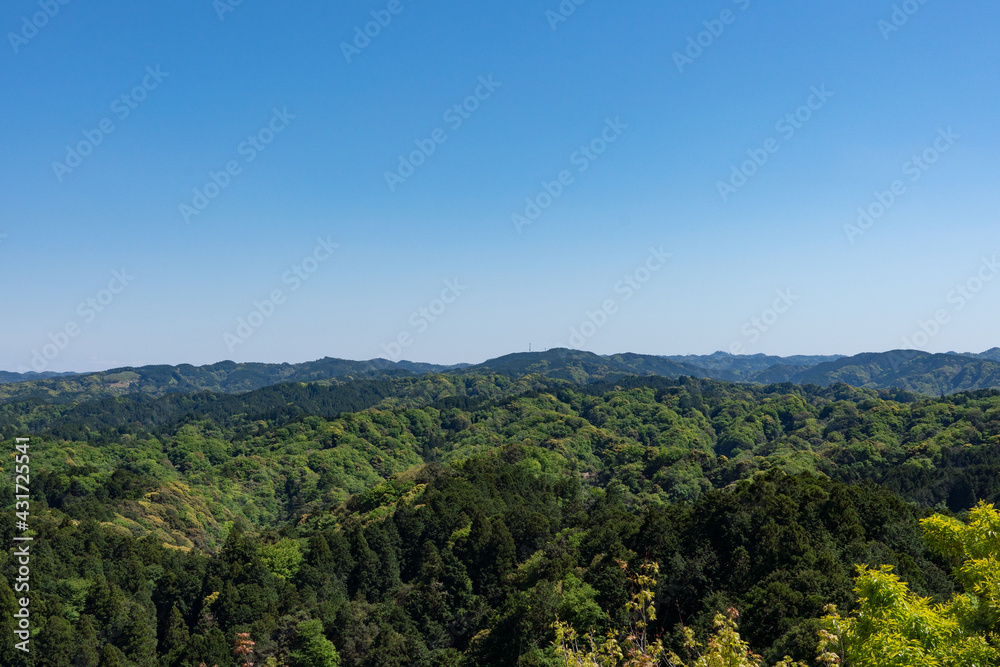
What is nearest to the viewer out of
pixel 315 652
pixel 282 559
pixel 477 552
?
pixel 315 652

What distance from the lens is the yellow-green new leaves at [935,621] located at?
9.69 metres

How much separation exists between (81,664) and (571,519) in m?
47.8

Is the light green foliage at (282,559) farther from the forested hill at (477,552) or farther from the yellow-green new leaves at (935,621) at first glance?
the yellow-green new leaves at (935,621)

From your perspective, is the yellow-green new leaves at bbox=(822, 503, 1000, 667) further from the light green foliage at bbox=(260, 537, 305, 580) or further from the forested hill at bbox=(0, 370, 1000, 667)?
the light green foliage at bbox=(260, 537, 305, 580)

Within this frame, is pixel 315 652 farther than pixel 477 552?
No

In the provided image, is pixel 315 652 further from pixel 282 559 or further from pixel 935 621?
pixel 935 621

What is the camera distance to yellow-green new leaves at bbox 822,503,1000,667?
9688 mm

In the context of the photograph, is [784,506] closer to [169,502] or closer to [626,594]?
[626,594]

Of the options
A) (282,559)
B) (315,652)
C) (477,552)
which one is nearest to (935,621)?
(315,652)

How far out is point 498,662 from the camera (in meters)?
40.8

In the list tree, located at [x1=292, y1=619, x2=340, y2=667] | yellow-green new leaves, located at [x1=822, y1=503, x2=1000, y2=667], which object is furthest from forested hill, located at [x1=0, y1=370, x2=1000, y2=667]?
yellow-green new leaves, located at [x1=822, y1=503, x2=1000, y2=667]

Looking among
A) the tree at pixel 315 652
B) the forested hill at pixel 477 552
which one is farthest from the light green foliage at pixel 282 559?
the tree at pixel 315 652

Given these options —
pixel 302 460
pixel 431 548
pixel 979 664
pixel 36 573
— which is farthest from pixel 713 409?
pixel 979 664

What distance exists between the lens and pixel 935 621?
33.2 feet
